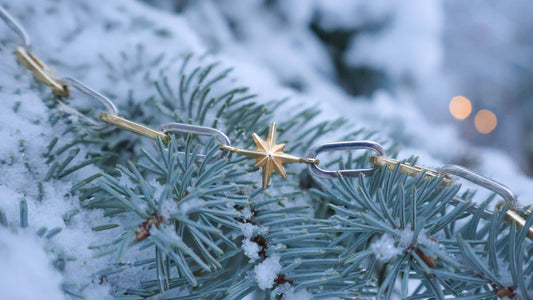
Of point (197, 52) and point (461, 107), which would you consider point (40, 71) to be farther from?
point (461, 107)

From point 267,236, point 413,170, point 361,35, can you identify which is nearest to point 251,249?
point 267,236

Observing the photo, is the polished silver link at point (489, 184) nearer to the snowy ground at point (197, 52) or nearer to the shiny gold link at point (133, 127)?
the snowy ground at point (197, 52)

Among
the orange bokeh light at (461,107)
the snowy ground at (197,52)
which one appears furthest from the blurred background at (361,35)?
the orange bokeh light at (461,107)

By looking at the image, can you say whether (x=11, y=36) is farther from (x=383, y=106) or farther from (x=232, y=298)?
(x=383, y=106)

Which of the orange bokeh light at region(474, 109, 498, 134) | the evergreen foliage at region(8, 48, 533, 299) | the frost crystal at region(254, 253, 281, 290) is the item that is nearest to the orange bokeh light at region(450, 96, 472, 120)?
the orange bokeh light at region(474, 109, 498, 134)

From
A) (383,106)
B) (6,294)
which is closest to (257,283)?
(6,294)
